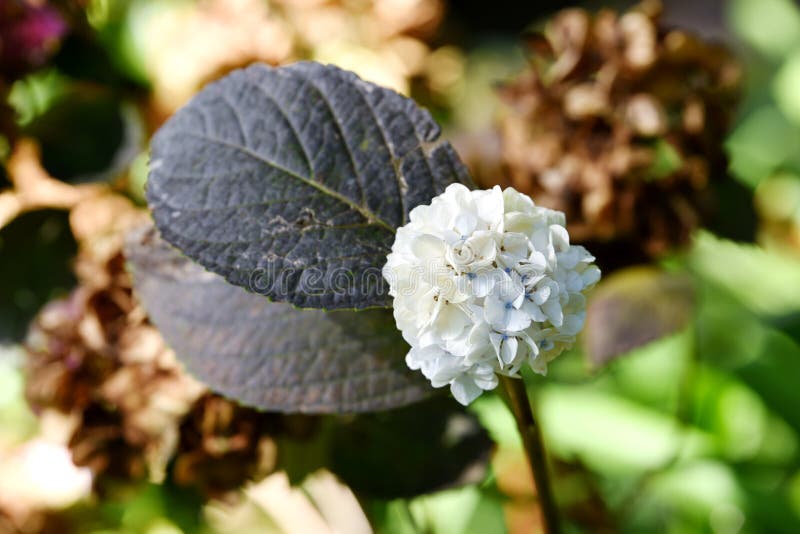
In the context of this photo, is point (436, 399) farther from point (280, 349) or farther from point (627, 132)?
point (627, 132)

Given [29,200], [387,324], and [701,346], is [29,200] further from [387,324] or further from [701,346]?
[701,346]

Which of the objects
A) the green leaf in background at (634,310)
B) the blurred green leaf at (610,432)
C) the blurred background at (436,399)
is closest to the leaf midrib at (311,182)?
the blurred background at (436,399)

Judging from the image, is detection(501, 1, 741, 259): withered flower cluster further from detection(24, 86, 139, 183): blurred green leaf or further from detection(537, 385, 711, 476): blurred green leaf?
detection(24, 86, 139, 183): blurred green leaf

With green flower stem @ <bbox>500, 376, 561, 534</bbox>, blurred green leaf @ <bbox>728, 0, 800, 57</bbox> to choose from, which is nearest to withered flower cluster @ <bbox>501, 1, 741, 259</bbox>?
green flower stem @ <bbox>500, 376, 561, 534</bbox>

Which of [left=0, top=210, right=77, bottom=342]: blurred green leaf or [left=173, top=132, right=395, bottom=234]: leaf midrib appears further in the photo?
[left=0, top=210, right=77, bottom=342]: blurred green leaf

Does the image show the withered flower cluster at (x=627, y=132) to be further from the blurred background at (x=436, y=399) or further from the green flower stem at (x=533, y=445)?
the green flower stem at (x=533, y=445)
